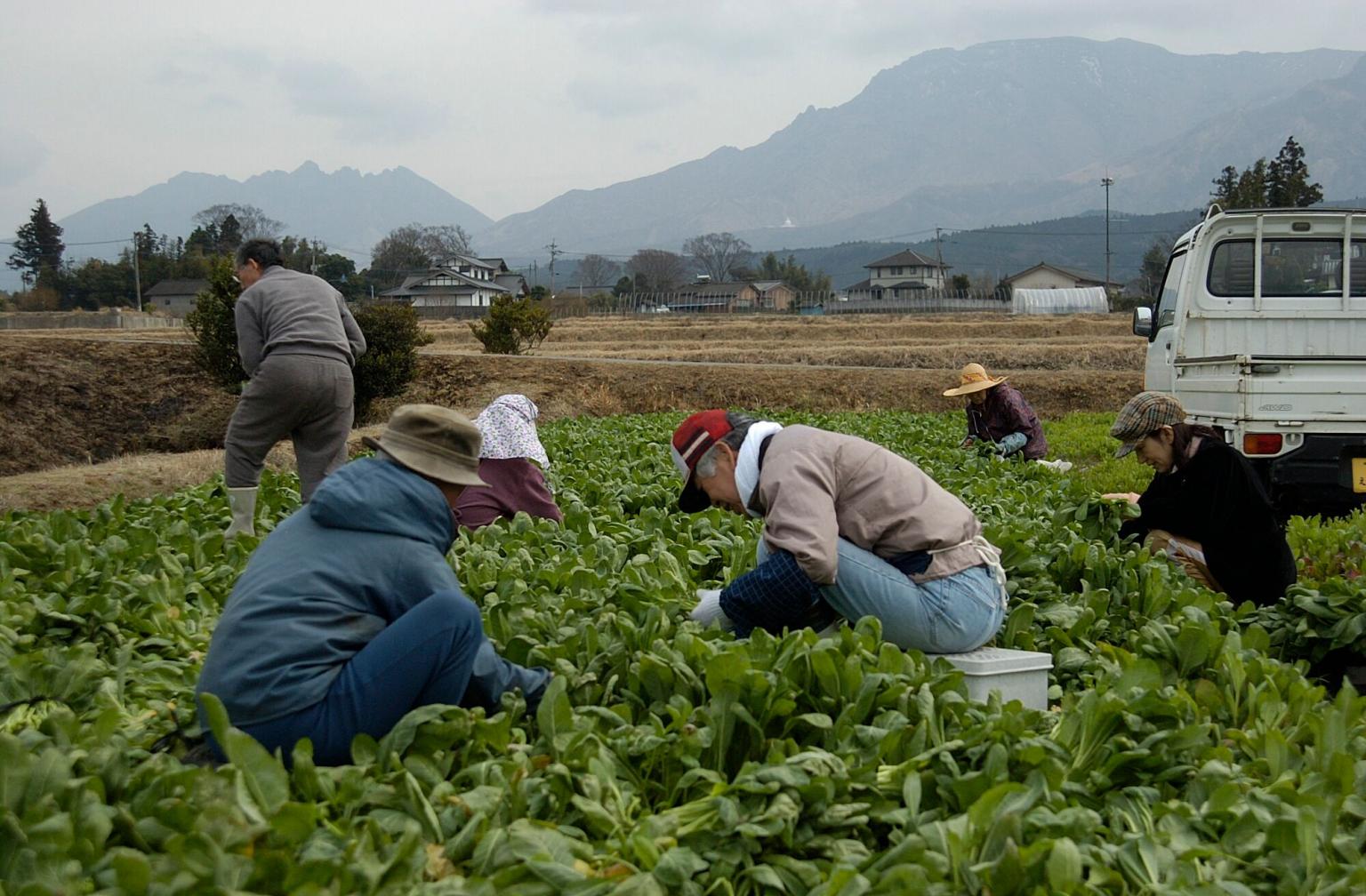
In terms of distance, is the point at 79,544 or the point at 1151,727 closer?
the point at 1151,727

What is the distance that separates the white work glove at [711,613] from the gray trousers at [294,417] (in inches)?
152

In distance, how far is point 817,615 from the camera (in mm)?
4629

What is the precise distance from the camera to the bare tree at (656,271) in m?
123

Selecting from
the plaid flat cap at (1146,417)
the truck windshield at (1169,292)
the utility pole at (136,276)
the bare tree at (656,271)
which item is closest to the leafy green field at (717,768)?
the plaid flat cap at (1146,417)

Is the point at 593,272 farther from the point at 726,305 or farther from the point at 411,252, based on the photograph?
the point at 726,305

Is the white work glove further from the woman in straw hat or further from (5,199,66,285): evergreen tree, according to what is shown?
(5,199,66,285): evergreen tree

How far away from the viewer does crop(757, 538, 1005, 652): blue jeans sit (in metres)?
4.34

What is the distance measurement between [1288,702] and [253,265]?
21.4 ft

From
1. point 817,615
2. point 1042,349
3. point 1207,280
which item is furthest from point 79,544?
point 1042,349

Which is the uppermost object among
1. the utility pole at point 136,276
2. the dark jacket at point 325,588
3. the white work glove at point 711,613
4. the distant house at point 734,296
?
the utility pole at point 136,276

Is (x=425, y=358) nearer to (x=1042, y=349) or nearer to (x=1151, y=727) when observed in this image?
(x=1042, y=349)

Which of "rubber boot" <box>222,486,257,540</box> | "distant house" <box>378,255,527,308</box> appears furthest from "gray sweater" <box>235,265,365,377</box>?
"distant house" <box>378,255,527,308</box>

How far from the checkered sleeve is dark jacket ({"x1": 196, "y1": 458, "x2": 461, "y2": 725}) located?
1.18 m

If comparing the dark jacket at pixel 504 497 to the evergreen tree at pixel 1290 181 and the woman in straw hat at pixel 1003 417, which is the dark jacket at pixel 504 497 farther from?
the evergreen tree at pixel 1290 181
